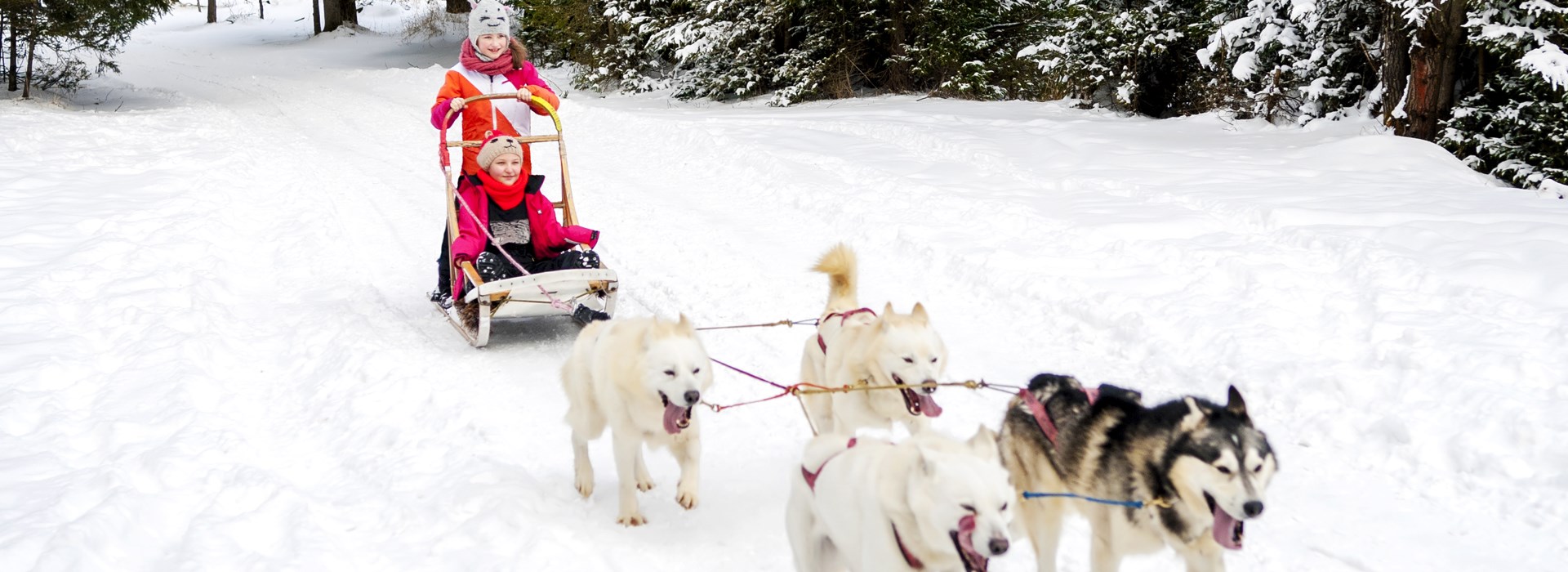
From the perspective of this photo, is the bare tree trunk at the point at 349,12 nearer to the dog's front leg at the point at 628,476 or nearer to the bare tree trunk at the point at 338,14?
the bare tree trunk at the point at 338,14

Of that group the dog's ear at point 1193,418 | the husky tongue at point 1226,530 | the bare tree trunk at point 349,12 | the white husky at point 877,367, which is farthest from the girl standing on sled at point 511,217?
the bare tree trunk at point 349,12

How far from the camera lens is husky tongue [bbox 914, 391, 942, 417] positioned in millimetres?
3814

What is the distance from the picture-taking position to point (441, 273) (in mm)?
6555

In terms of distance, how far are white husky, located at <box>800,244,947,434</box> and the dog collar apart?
1.28m

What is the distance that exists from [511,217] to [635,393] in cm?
316

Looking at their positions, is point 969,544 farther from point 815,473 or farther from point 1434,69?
point 1434,69

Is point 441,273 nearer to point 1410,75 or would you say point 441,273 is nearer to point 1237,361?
point 1237,361

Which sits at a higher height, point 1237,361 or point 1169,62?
point 1169,62

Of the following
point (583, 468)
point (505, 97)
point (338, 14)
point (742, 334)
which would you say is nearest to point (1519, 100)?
point (742, 334)

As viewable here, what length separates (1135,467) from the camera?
2816mm

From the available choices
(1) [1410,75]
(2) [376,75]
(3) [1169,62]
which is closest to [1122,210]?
(1) [1410,75]

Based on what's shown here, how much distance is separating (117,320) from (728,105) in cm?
1341

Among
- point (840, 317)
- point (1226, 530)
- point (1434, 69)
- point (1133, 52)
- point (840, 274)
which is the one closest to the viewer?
point (1226, 530)

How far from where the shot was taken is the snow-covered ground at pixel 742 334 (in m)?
3.76
